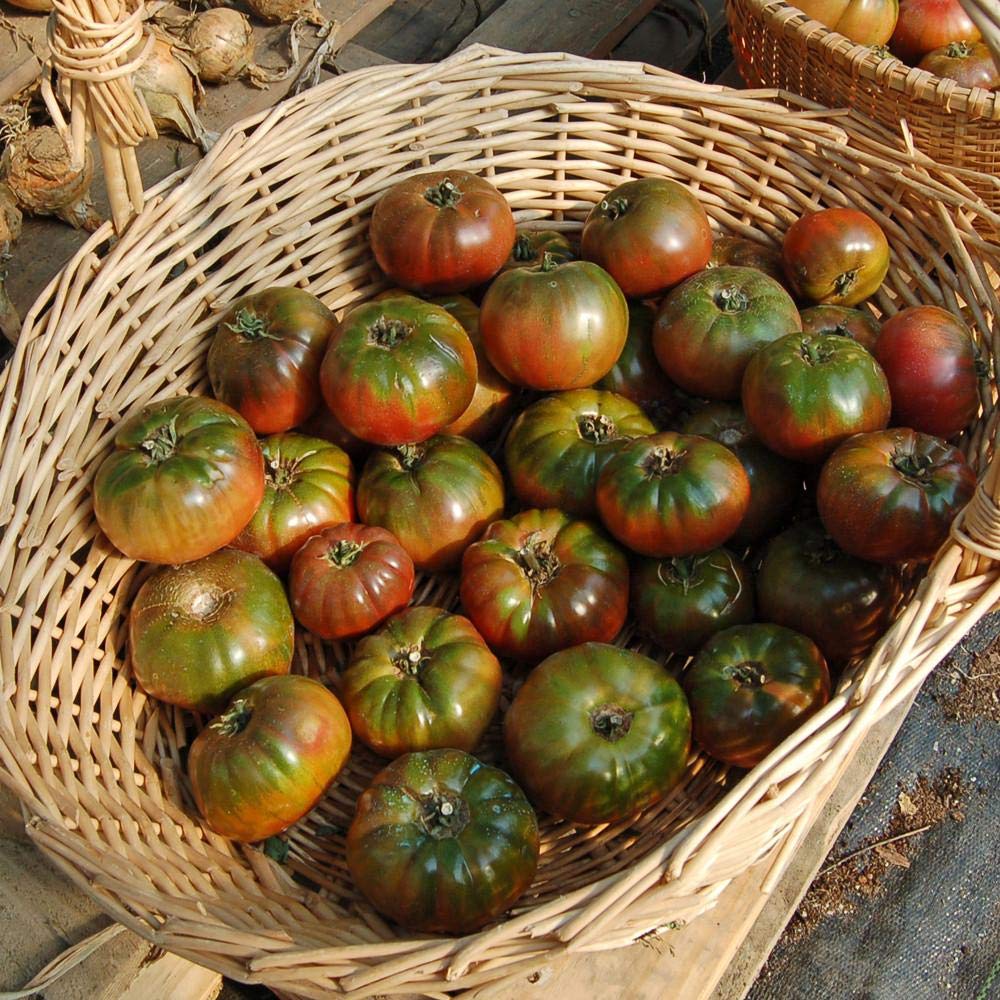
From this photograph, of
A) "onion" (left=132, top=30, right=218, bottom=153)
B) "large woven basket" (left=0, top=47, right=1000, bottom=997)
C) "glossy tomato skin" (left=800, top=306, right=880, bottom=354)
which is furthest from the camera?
"onion" (left=132, top=30, right=218, bottom=153)

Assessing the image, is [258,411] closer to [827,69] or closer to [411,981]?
[411,981]

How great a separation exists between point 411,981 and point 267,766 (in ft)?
1.55

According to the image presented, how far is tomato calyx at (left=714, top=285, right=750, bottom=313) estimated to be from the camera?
7.53 ft

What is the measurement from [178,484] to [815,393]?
1.24 metres

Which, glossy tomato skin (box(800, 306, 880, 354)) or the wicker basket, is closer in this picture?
glossy tomato skin (box(800, 306, 880, 354))

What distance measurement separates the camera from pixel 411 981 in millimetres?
1498

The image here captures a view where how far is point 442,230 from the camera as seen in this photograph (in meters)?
2.34

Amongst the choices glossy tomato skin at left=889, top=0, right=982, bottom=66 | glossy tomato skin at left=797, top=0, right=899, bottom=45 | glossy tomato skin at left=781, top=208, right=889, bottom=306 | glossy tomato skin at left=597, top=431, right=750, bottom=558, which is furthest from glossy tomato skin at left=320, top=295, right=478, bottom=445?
glossy tomato skin at left=889, top=0, right=982, bottom=66

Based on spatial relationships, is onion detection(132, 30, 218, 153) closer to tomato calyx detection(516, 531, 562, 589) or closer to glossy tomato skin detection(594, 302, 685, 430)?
glossy tomato skin detection(594, 302, 685, 430)

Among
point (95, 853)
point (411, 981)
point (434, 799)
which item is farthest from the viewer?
point (434, 799)

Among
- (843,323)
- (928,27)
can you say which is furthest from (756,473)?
(928,27)

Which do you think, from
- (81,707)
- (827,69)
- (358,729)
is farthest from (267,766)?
(827,69)

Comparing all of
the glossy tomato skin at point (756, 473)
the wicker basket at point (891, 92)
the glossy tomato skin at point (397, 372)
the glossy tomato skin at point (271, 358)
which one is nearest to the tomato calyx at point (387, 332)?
the glossy tomato skin at point (397, 372)

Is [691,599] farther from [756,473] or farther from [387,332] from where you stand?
[387,332]
